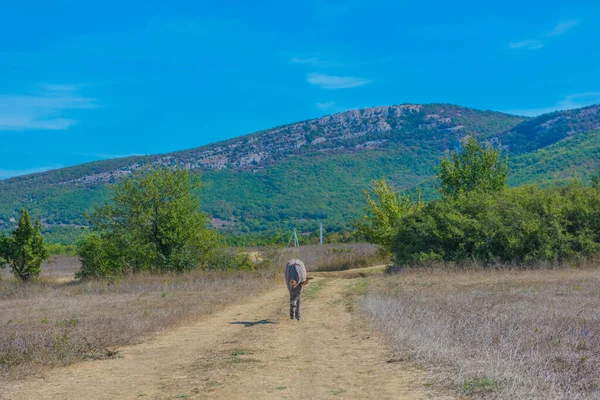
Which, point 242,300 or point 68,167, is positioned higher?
point 68,167

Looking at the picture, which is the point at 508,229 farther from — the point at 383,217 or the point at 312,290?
the point at 383,217

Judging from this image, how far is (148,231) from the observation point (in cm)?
3189

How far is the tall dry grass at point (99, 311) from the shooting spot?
413 inches

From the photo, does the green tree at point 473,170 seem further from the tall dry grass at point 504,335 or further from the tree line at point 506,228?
the tall dry grass at point 504,335

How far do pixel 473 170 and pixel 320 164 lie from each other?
10345cm

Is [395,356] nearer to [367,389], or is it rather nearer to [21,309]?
[367,389]

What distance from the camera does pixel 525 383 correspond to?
655 centimetres

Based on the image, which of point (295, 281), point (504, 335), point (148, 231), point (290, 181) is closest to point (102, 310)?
point (295, 281)

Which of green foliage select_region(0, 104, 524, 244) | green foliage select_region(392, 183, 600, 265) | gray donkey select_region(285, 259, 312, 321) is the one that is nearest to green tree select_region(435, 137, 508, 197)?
green foliage select_region(392, 183, 600, 265)

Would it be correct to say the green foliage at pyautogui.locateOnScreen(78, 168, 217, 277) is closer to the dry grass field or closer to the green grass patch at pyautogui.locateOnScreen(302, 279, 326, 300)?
the dry grass field

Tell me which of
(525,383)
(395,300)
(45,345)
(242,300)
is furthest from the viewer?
(242,300)

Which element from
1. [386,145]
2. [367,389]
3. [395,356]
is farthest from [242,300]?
[386,145]

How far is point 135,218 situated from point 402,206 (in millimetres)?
21827

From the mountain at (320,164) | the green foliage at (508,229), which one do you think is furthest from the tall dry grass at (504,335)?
the mountain at (320,164)
